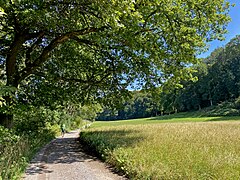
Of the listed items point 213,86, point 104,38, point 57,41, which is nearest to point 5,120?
point 57,41

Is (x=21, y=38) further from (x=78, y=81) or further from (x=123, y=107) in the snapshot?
(x=123, y=107)

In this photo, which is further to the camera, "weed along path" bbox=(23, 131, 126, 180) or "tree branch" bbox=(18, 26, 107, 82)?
"tree branch" bbox=(18, 26, 107, 82)

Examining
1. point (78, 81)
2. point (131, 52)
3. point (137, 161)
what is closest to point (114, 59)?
point (131, 52)

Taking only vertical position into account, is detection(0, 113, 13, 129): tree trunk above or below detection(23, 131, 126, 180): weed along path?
above

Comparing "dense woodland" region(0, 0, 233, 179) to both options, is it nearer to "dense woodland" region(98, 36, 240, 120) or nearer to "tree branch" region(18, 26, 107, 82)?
"tree branch" region(18, 26, 107, 82)

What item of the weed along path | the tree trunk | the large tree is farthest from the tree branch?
the weed along path

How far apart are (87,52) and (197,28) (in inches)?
297

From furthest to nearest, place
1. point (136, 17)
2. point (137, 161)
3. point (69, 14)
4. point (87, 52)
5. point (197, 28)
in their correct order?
point (87, 52), point (197, 28), point (69, 14), point (136, 17), point (137, 161)

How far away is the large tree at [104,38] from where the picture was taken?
32.0 ft

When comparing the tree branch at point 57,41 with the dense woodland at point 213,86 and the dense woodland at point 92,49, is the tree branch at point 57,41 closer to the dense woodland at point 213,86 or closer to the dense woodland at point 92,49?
the dense woodland at point 92,49

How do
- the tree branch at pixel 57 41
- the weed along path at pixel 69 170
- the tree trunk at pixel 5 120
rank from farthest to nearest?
the tree trunk at pixel 5 120
the tree branch at pixel 57 41
the weed along path at pixel 69 170

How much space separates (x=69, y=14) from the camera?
35.1 ft

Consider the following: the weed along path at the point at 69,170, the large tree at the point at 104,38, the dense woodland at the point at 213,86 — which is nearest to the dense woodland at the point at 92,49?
the large tree at the point at 104,38

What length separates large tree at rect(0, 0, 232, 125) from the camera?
977 cm
